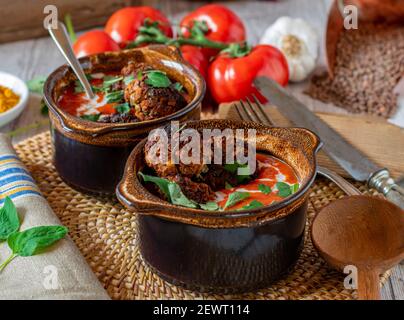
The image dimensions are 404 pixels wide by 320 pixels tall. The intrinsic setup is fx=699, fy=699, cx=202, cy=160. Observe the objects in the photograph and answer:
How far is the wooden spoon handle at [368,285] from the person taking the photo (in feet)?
Answer: 6.59

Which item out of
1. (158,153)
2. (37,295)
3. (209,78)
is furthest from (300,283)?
(209,78)

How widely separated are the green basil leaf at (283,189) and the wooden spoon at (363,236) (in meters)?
0.19

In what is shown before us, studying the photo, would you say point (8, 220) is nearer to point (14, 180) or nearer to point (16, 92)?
point (14, 180)

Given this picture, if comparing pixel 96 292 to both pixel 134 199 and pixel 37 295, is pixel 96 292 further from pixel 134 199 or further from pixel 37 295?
pixel 134 199

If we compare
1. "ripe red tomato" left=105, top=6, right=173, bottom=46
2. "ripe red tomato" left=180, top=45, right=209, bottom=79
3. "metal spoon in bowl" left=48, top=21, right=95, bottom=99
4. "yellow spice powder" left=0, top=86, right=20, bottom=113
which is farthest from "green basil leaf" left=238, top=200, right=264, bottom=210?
"ripe red tomato" left=105, top=6, right=173, bottom=46

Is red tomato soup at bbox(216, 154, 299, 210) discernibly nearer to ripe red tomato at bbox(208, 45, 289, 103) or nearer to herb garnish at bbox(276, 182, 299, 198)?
herb garnish at bbox(276, 182, 299, 198)

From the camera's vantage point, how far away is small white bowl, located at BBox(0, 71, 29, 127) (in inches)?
127

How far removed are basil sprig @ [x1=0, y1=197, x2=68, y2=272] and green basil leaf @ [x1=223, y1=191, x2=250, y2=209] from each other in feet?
1.90

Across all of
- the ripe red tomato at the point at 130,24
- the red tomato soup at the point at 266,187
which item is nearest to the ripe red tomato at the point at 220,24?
the ripe red tomato at the point at 130,24

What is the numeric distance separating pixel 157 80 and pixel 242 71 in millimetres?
923

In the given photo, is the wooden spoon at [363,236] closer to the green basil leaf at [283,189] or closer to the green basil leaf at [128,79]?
the green basil leaf at [283,189]

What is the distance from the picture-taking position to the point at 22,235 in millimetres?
2223

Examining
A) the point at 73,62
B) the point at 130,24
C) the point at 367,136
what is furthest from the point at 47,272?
the point at 130,24

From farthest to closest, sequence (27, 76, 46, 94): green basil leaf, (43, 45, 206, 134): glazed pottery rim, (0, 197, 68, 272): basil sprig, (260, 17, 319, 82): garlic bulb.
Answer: (260, 17, 319, 82): garlic bulb
(27, 76, 46, 94): green basil leaf
(43, 45, 206, 134): glazed pottery rim
(0, 197, 68, 272): basil sprig
